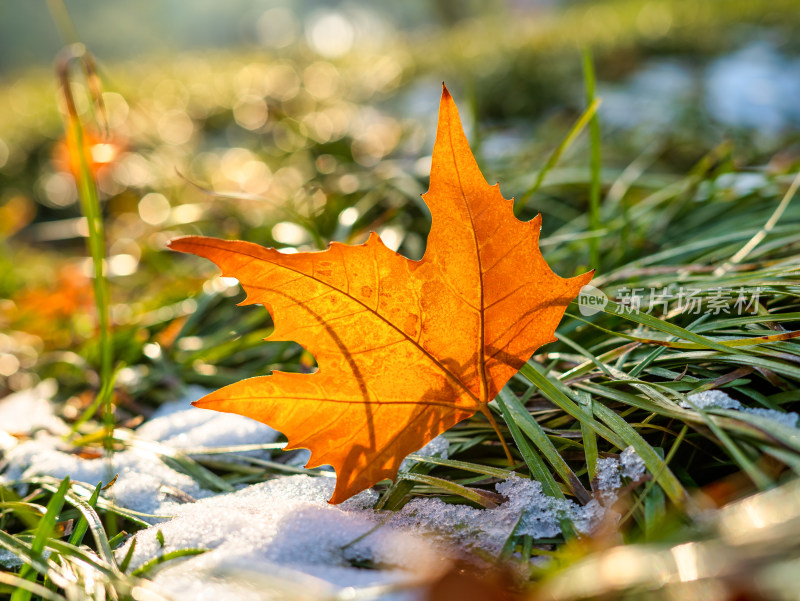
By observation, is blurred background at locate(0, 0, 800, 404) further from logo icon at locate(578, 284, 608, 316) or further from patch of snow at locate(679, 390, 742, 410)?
patch of snow at locate(679, 390, 742, 410)

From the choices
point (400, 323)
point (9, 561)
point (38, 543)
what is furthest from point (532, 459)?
point (9, 561)

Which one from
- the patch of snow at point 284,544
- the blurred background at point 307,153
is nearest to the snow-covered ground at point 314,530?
the patch of snow at point 284,544

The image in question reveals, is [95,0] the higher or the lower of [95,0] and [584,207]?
the higher

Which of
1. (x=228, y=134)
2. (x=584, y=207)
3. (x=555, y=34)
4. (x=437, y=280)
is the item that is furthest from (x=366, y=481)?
(x=555, y=34)

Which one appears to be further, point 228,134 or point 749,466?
point 228,134

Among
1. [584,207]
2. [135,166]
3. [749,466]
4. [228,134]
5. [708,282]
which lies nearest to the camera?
[749,466]

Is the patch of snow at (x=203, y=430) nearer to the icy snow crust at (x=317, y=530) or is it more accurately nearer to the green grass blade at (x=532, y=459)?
the icy snow crust at (x=317, y=530)

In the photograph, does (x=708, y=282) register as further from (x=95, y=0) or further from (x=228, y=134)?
(x=95, y=0)
